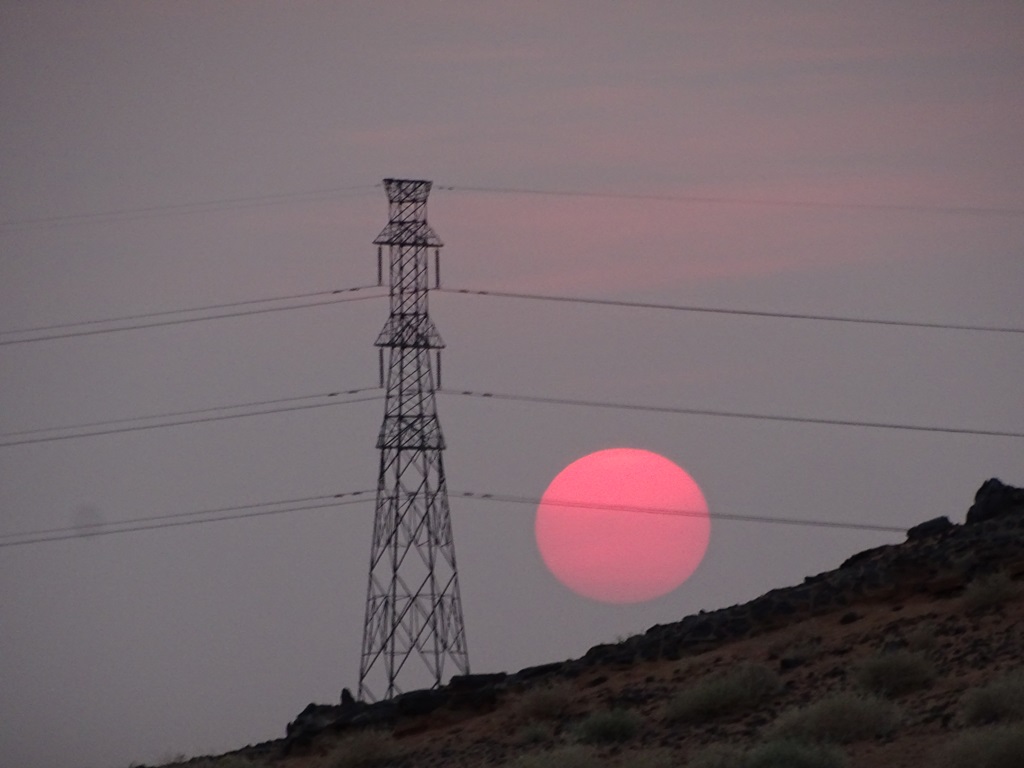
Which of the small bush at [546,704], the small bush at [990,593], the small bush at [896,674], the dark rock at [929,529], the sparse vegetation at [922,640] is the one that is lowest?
the small bush at [896,674]

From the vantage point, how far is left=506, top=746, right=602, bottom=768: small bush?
2823cm

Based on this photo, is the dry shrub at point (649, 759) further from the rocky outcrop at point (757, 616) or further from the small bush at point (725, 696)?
the rocky outcrop at point (757, 616)

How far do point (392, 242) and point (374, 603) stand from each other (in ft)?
39.8

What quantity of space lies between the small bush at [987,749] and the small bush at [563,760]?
253 inches

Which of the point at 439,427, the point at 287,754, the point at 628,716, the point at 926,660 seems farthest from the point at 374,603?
the point at 926,660

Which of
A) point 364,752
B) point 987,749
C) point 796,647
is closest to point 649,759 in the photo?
point 987,749

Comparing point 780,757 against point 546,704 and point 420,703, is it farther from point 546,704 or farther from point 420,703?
point 420,703

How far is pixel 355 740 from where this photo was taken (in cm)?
3522

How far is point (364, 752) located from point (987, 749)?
1510 cm

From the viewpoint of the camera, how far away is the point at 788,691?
106 feet

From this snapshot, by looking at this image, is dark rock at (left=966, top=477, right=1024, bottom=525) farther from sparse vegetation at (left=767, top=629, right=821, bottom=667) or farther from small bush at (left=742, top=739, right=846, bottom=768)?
small bush at (left=742, top=739, right=846, bottom=768)

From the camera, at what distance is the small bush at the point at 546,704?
35250 millimetres

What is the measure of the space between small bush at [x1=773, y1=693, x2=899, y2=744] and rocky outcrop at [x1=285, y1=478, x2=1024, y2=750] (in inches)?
343

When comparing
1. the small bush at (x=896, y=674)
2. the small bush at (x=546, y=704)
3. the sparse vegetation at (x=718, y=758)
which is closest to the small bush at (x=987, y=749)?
the sparse vegetation at (x=718, y=758)
